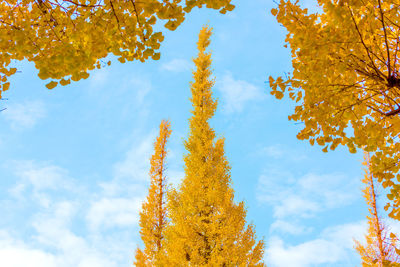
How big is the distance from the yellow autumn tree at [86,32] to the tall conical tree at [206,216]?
684cm

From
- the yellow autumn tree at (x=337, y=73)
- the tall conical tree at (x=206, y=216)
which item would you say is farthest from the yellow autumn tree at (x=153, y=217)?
the yellow autumn tree at (x=337, y=73)

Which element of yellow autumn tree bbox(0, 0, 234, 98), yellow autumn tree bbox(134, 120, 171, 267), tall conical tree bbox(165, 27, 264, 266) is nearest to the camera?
yellow autumn tree bbox(0, 0, 234, 98)

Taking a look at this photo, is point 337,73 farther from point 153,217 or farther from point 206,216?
point 153,217

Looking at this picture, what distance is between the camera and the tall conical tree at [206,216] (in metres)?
8.84

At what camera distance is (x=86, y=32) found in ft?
10.3

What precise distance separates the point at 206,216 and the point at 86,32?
303 inches

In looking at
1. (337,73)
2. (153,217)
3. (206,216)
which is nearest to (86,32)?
(337,73)

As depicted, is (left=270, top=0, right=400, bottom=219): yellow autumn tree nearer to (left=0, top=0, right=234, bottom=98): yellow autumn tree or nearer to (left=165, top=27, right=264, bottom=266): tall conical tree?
(left=0, top=0, right=234, bottom=98): yellow autumn tree

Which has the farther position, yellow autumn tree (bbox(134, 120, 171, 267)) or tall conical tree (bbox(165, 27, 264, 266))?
yellow autumn tree (bbox(134, 120, 171, 267))

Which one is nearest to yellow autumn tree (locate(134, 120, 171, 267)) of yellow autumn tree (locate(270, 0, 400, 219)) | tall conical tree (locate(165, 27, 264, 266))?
tall conical tree (locate(165, 27, 264, 266))

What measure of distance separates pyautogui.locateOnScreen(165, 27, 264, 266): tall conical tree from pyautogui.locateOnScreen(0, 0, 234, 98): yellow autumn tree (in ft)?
22.4

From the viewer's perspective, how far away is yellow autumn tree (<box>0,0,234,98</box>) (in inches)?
109

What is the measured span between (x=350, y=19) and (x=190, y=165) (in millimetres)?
8331

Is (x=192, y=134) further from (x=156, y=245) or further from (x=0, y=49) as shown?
(x=0, y=49)
